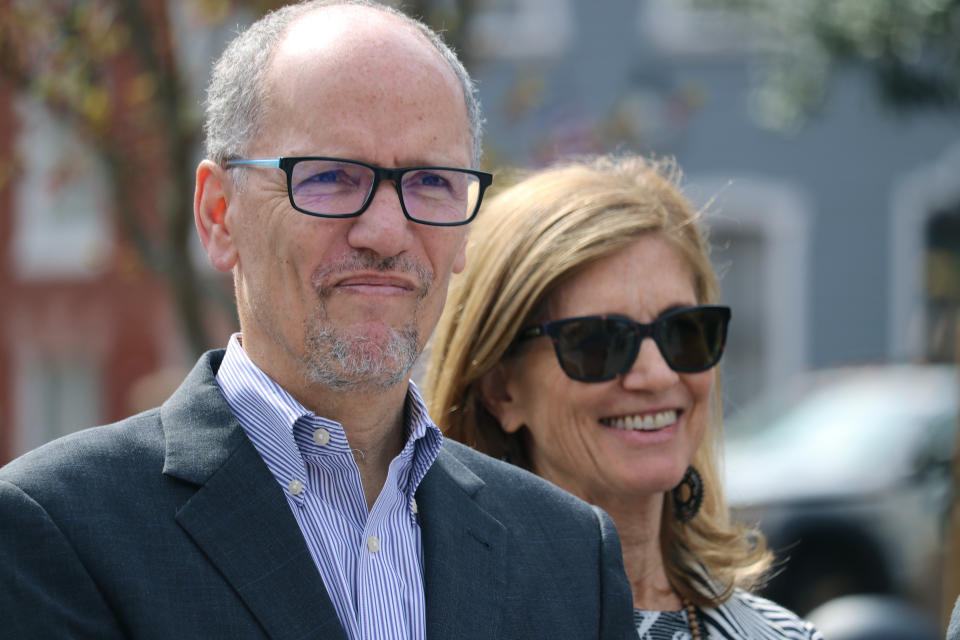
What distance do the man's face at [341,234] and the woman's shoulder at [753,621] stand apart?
3.81 ft

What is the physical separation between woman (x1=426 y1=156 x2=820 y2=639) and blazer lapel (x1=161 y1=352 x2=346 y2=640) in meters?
1.01

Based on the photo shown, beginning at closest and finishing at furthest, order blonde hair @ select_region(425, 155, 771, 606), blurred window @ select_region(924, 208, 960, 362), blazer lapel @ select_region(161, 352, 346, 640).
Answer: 1. blazer lapel @ select_region(161, 352, 346, 640)
2. blonde hair @ select_region(425, 155, 771, 606)
3. blurred window @ select_region(924, 208, 960, 362)

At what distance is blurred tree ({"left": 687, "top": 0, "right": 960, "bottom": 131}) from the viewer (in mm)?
5777

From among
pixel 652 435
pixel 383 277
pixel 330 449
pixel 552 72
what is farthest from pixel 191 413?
pixel 552 72

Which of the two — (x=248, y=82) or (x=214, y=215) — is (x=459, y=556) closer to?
(x=214, y=215)

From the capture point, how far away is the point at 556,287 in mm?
2838

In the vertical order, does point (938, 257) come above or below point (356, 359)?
below

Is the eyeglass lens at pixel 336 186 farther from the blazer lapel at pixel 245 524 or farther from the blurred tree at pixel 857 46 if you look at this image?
the blurred tree at pixel 857 46

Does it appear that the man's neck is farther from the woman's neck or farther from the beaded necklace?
the beaded necklace

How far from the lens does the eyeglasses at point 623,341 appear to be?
2748 millimetres

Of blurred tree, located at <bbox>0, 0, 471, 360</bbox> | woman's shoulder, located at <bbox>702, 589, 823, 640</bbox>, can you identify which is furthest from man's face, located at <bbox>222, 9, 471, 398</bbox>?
blurred tree, located at <bbox>0, 0, 471, 360</bbox>

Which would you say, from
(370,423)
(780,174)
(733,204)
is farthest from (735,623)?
(780,174)

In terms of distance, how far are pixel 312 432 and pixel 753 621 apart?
4.38 feet

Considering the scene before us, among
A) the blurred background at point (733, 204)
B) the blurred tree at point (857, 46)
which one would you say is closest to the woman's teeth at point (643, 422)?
the blurred background at point (733, 204)
